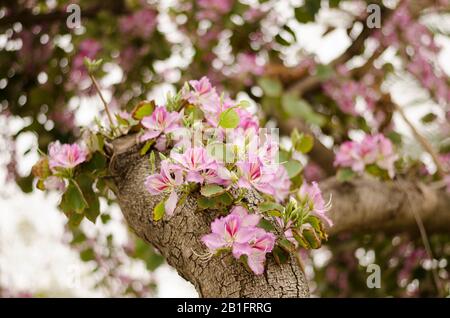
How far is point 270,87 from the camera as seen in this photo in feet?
6.85

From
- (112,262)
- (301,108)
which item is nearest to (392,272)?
(301,108)

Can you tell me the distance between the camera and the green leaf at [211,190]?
2.90 ft

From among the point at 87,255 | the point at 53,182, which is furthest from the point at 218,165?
the point at 87,255

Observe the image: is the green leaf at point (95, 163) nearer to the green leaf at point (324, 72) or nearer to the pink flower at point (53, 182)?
the pink flower at point (53, 182)

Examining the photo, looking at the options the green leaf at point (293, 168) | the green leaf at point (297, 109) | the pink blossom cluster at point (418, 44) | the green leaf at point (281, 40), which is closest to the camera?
the green leaf at point (293, 168)

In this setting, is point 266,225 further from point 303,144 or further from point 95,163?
point 303,144

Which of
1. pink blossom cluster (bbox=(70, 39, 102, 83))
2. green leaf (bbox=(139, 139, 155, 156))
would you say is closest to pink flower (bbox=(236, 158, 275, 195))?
green leaf (bbox=(139, 139, 155, 156))

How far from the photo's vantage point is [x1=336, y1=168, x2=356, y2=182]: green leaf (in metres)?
1.58

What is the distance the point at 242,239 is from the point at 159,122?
28 cm

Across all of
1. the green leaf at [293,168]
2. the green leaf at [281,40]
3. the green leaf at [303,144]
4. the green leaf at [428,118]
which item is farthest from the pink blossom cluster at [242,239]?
the green leaf at [428,118]

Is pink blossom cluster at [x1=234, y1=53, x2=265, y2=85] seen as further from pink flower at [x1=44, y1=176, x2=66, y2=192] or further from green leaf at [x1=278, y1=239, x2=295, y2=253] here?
green leaf at [x1=278, y1=239, x2=295, y2=253]

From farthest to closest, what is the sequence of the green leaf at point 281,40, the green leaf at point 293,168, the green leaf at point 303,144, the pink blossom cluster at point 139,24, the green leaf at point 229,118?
the pink blossom cluster at point 139,24, the green leaf at point 281,40, the green leaf at point 303,144, the green leaf at point 293,168, the green leaf at point 229,118

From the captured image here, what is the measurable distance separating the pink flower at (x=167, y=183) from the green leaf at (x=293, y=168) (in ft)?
1.17

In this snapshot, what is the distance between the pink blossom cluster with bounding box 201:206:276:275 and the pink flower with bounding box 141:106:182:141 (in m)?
0.23
